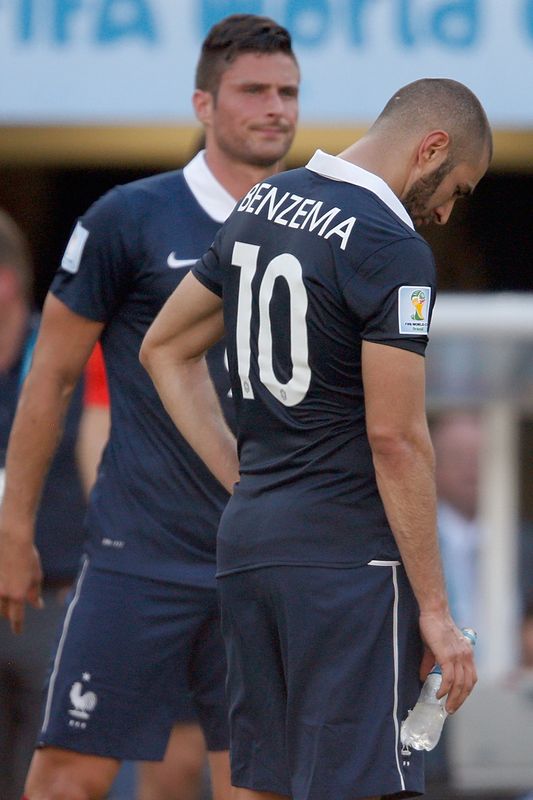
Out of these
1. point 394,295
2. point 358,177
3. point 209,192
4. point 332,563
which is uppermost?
point 358,177

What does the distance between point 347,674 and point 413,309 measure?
26.8 inches

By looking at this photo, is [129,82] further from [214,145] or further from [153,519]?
[153,519]

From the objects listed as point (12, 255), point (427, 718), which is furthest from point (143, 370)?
point (12, 255)

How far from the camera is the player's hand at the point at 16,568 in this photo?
12.4 ft

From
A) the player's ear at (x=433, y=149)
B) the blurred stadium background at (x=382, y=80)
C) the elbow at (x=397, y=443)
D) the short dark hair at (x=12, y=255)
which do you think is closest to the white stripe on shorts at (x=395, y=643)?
the elbow at (x=397, y=443)

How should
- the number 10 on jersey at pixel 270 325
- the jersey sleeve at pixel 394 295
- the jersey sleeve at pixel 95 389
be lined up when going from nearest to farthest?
the jersey sleeve at pixel 394 295 < the number 10 on jersey at pixel 270 325 < the jersey sleeve at pixel 95 389

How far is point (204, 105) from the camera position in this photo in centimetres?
395

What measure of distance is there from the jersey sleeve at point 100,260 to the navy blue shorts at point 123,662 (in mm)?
644

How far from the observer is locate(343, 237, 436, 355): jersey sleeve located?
2.80 meters

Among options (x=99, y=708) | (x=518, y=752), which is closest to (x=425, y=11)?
(x=518, y=752)

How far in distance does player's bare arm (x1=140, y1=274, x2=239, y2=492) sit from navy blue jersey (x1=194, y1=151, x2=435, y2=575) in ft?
0.64

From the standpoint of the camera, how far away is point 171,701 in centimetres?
375

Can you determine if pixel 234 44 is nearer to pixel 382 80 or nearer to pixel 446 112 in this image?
pixel 446 112

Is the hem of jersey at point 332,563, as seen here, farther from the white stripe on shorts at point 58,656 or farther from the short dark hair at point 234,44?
the short dark hair at point 234,44
